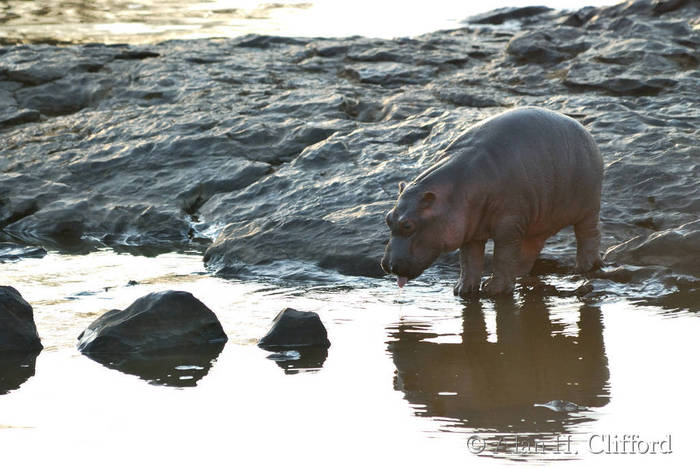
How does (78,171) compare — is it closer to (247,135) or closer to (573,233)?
(247,135)

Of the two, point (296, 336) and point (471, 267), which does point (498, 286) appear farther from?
point (296, 336)

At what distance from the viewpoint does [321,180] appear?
1112cm

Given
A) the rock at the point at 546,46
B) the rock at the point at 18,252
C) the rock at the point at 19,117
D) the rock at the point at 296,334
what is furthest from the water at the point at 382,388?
the rock at the point at 546,46

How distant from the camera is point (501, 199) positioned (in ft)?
26.1

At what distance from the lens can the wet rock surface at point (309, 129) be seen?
9.80 m

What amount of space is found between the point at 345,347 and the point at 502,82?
27.1ft

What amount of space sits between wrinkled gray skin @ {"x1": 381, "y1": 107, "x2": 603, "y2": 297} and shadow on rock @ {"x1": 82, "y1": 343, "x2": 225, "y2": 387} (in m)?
1.54

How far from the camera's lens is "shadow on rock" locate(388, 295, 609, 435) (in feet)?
18.2

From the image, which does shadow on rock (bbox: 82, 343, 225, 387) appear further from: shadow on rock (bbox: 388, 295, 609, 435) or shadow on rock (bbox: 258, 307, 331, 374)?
shadow on rock (bbox: 388, 295, 609, 435)

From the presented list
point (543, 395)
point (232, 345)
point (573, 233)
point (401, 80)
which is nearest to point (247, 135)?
point (401, 80)

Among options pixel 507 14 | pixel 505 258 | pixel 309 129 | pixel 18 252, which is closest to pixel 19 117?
pixel 309 129

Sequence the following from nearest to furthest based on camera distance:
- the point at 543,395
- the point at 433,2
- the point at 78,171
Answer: the point at 543,395, the point at 78,171, the point at 433,2

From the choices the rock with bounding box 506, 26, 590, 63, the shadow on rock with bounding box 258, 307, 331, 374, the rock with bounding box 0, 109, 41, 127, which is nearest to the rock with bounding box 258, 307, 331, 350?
the shadow on rock with bounding box 258, 307, 331, 374

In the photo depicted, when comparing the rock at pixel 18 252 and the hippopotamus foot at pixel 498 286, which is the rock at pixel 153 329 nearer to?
the hippopotamus foot at pixel 498 286
